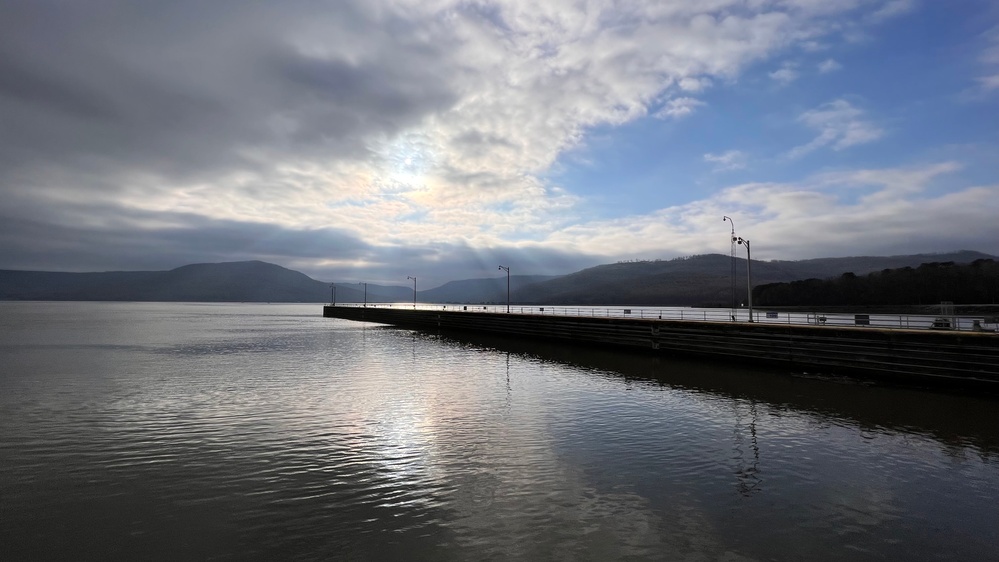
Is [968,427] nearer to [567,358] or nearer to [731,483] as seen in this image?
[731,483]

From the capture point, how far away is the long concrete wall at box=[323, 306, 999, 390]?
2691cm

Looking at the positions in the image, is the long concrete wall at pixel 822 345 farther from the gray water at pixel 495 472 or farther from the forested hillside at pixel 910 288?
the forested hillside at pixel 910 288

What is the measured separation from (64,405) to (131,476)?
1378 centimetres

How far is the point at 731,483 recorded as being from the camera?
41.0 feet

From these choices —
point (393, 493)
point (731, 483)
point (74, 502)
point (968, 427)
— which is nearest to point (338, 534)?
point (393, 493)

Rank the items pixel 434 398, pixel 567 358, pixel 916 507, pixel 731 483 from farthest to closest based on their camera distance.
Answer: pixel 567 358 → pixel 434 398 → pixel 731 483 → pixel 916 507

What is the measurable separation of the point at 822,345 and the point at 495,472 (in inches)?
1211

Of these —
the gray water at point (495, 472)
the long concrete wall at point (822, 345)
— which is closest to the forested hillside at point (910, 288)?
Answer: the long concrete wall at point (822, 345)

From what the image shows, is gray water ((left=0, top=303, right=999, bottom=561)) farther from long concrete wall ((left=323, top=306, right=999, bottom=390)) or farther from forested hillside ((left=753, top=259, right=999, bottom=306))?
forested hillside ((left=753, top=259, right=999, bottom=306))

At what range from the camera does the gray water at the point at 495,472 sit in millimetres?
9266

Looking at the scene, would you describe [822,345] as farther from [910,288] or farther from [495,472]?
[910,288]

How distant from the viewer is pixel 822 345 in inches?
1344

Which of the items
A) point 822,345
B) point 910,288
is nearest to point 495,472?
point 822,345

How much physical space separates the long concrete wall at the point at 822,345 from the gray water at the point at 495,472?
3.32 metres
